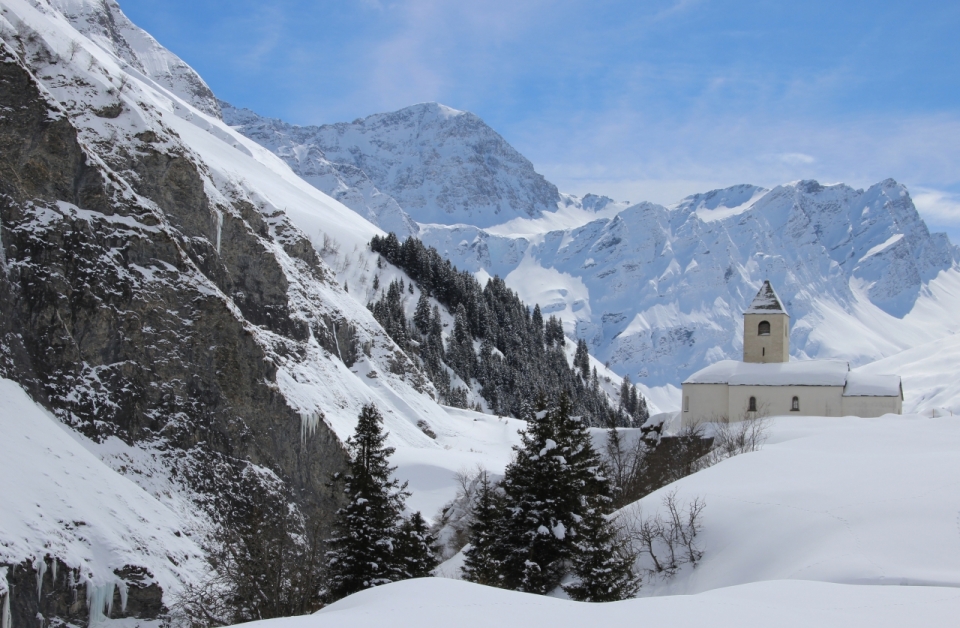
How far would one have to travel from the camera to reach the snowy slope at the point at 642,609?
1489 cm

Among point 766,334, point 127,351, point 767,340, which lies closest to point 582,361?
point 766,334

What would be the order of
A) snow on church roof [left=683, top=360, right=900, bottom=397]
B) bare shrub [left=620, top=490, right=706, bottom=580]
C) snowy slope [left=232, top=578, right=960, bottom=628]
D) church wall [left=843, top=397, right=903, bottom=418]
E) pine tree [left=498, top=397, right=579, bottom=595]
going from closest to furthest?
snowy slope [left=232, top=578, right=960, bottom=628] → bare shrub [left=620, top=490, right=706, bottom=580] → pine tree [left=498, top=397, right=579, bottom=595] → church wall [left=843, top=397, right=903, bottom=418] → snow on church roof [left=683, top=360, right=900, bottom=397]

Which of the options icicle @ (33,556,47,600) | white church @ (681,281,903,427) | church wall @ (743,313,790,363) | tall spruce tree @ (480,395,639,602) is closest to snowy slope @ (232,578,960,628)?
tall spruce tree @ (480,395,639,602)

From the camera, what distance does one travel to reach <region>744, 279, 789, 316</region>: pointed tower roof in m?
62.2

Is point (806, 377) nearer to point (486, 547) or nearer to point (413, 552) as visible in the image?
point (486, 547)

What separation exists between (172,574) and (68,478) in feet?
18.9

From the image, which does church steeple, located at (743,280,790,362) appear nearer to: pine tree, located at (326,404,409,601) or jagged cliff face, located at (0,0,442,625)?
jagged cliff face, located at (0,0,442,625)

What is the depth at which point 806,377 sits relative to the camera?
2232 inches

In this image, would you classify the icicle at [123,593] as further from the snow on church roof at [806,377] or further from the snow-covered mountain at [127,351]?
the snow on church roof at [806,377]

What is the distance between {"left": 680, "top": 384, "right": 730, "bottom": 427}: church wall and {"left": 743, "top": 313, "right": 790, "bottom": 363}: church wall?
504cm

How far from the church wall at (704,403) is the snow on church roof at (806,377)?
48 cm

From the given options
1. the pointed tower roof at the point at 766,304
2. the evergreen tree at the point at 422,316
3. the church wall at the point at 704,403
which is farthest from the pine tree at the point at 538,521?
the evergreen tree at the point at 422,316

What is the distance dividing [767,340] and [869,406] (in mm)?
9185

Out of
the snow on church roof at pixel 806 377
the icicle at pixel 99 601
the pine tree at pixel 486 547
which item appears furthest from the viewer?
the snow on church roof at pixel 806 377
